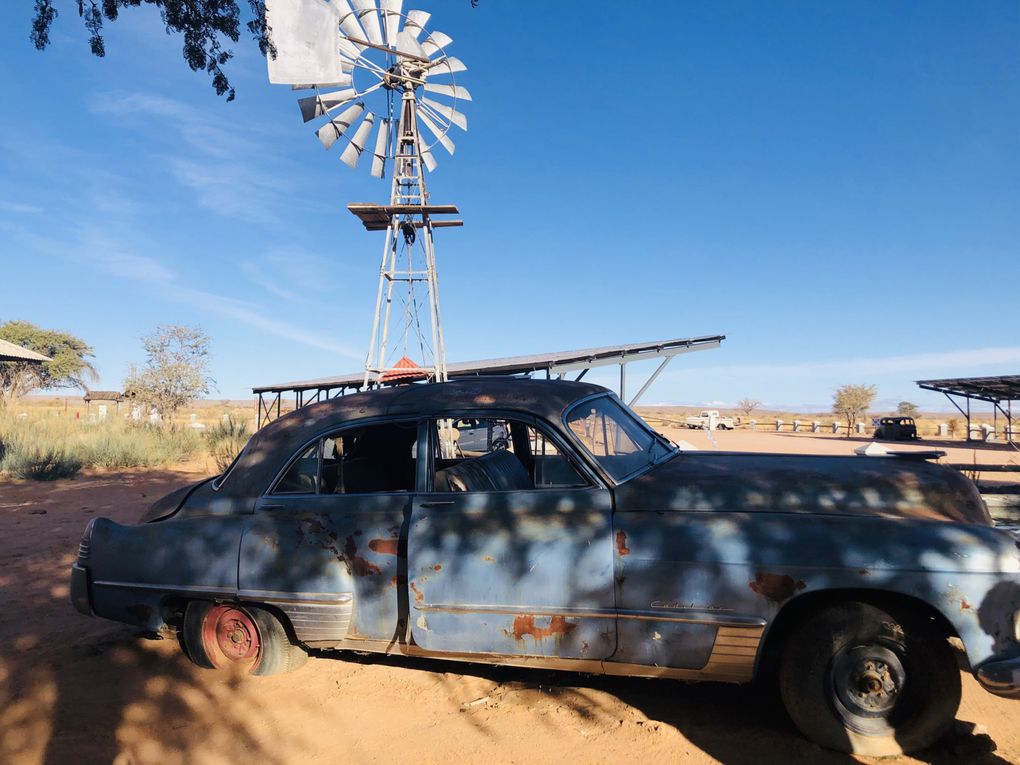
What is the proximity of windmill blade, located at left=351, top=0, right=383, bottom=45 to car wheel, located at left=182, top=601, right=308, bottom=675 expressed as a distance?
14890mm

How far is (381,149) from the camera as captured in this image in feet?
55.5

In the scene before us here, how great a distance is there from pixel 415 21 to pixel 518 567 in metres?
16.0

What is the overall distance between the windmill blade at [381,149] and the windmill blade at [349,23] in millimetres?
1822

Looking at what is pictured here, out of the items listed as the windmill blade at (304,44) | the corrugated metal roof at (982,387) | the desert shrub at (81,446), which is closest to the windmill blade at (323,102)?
the windmill blade at (304,44)

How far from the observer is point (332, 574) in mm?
3441

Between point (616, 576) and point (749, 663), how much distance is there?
26.3 inches

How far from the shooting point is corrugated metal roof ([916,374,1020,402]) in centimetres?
2272

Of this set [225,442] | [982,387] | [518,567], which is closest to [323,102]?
[225,442]

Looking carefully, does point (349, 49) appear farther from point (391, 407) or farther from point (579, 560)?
point (579, 560)

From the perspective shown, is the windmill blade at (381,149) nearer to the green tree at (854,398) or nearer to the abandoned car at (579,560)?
the abandoned car at (579,560)

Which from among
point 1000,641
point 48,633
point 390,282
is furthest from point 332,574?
point 390,282

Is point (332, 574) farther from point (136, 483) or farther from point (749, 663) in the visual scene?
point (136, 483)

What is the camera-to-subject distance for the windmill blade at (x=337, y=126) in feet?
48.7

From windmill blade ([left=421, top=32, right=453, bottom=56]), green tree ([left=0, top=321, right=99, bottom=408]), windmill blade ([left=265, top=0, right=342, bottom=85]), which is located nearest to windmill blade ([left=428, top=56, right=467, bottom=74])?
windmill blade ([left=421, top=32, right=453, bottom=56])
